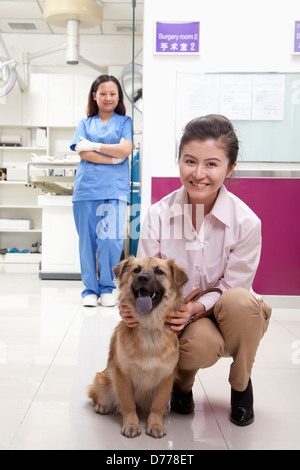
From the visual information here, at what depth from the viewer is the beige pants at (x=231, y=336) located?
139 cm

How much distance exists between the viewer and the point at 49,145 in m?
6.61

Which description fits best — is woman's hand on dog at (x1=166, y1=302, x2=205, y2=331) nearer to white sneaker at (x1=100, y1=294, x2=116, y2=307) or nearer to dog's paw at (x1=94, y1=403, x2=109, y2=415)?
dog's paw at (x1=94, y1=403, x2=109, y2=415)

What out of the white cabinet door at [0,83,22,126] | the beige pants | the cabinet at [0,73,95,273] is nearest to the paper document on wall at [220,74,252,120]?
the beige pants

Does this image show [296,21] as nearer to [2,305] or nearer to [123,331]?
[123,331]

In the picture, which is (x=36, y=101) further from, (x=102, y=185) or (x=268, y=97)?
(x=268, y=97)

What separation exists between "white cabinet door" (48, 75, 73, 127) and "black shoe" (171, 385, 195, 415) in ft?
17.9

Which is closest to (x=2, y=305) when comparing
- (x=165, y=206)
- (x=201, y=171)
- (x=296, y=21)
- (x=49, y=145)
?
(x=165, y=206)

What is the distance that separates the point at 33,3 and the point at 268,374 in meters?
5.38

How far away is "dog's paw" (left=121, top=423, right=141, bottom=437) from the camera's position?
4.33 feet

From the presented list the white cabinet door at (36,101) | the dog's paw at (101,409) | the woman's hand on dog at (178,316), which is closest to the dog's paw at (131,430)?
the dog's paw at (101,409)

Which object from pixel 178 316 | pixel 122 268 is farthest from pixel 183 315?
pixel 122 268

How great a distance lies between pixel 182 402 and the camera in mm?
1512

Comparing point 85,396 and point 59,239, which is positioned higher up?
point 59,239

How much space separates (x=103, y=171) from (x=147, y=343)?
213 centimetres
